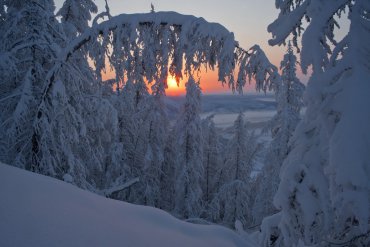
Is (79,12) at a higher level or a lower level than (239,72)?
higher

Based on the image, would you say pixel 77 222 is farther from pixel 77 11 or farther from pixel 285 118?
pixel 285 118

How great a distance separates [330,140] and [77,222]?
2.20 metres

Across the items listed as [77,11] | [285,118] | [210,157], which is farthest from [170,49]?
[210,157]

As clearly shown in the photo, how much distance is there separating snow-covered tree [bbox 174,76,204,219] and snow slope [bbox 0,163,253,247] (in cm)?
1764

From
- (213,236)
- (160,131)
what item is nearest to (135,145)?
(160,131)

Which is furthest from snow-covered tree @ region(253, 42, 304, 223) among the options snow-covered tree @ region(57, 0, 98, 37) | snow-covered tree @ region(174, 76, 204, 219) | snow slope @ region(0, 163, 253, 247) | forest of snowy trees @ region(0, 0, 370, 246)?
snow slope @ region(0, 163, 253, 247)

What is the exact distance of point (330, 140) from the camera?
2.37 meters

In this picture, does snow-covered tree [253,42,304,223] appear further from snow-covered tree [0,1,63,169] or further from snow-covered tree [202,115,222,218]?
snow-covered tree [202,115,222,218]

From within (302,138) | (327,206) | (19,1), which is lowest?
(327,206)

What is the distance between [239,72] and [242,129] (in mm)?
20682

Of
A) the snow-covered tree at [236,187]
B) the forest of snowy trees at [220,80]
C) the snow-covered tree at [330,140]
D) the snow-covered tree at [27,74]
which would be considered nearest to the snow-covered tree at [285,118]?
the forest of snowy trees at [220,80]

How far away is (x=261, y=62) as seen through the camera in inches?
204

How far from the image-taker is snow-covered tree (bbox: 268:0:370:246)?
223 cm

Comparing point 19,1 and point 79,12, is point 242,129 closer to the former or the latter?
point 79,12
